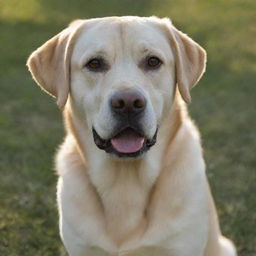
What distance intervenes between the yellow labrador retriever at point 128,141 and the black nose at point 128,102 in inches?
0.5

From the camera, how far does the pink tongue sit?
3.33 m

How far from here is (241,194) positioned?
534cm

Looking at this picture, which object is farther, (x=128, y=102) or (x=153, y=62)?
(x=153, y=62)

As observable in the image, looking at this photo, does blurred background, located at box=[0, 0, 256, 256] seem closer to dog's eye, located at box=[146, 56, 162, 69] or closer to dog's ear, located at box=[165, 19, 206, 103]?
dog's ear, located at box=[165, 19, 206, 103]

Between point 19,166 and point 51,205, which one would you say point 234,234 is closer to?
point 51,205

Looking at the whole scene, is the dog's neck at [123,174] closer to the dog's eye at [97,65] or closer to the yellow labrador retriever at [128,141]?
the yellow labrador retriever at [128,141]

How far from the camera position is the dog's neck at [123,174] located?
352cm

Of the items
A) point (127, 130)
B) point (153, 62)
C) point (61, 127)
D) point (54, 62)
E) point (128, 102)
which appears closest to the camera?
point (128, 102)

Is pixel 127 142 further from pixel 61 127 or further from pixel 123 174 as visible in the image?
pixel 61 127

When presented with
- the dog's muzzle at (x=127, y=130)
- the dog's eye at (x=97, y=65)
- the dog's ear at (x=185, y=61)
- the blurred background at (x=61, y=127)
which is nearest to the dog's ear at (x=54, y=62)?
the dog's eye at (x=97, y=65)

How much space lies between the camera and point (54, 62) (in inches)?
140

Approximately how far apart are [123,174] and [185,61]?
0.79 m

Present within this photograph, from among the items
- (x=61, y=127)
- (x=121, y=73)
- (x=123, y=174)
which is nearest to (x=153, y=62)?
(x=121, y=73)

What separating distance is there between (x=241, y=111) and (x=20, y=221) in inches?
135
